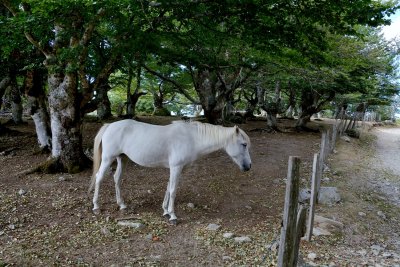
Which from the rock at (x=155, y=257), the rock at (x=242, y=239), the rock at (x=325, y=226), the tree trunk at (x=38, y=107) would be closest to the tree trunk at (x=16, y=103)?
the tree trunk at (x=38, y=107)

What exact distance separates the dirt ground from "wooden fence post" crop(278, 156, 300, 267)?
1.02 meters

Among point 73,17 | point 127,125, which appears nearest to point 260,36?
point 127,125

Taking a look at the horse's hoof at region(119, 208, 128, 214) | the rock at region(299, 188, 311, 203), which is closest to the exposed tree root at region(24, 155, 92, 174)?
the horse's hoof at region(119, 208, 128, 214)

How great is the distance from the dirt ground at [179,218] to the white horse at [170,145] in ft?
1.68

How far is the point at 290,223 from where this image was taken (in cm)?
294

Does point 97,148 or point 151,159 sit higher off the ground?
point 97,148

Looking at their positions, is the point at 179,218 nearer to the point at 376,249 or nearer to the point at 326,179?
the point at 376,249

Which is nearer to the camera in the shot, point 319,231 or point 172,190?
point 319,231

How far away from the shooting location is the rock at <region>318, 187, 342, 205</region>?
24.1 ft

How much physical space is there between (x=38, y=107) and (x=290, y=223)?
29.7ft

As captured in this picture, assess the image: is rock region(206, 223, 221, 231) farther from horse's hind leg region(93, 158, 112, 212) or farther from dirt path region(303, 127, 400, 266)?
horse's hind leg region(93, 158, 112, 212)

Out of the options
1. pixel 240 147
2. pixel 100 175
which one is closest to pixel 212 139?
pixel 240 147

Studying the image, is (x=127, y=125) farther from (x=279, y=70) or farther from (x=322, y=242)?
(x=279, y=70)

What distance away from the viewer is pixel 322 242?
5270mm
